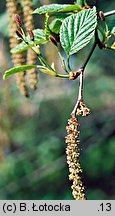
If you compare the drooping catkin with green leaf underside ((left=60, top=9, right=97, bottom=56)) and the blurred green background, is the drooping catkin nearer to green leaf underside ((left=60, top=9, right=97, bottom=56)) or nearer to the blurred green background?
green leaf underside ((left=60, top=9, right=97, bottom=56))

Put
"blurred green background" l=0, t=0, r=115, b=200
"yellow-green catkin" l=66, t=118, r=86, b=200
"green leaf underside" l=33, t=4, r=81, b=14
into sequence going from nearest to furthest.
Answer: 1. "yellow-green catkin" l=66, t=118, r=86, b=200
2. "green leaf underside" l=33, t=4, r=81, b=14
3. "blurred green background" l=0, t=0, r=115, b=200

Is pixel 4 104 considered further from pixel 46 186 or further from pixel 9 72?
pixel 9 72

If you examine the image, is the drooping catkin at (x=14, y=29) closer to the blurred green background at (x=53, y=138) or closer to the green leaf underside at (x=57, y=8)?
the green leaf underside at (x=57, y=8)

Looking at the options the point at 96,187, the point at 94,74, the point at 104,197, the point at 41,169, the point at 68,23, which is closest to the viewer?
the point at 68,23

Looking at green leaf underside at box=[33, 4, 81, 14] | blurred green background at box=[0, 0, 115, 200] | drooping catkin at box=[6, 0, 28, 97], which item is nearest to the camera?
green leaf underside at box=[33, 4, 81, 14]

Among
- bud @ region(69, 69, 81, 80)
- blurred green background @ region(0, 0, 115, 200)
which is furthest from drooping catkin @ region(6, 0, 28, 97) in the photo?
blurred green background @ region(0, 0, 115, 200)

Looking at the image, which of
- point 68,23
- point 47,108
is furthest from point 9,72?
point 47,108
